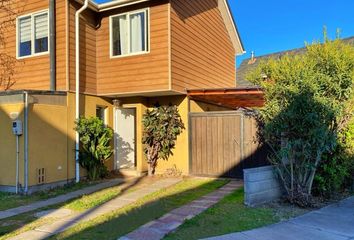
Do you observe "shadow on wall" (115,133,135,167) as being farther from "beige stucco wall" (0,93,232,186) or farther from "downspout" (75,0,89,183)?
"downspout" (75,0,89,183)

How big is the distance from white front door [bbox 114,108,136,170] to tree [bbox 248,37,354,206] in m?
6.71

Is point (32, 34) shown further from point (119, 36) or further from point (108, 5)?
point (119, 36)

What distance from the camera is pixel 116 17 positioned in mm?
12594

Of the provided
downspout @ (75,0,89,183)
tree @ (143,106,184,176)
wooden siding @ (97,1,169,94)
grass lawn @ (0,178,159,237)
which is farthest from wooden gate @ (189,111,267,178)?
downspout @ (75,0,89,183)

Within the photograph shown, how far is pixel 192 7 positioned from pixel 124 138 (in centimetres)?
552

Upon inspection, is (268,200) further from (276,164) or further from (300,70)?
(300,70)

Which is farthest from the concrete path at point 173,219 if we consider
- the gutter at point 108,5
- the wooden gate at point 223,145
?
the gutter at point 108,5

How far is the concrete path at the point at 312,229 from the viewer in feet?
19.5

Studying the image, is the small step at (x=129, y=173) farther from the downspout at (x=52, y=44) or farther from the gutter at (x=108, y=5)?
the gutter at (x=108, y=5)

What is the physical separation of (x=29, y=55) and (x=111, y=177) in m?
5.03

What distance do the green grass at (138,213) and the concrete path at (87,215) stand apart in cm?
22

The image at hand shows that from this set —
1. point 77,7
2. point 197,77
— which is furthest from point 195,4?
point 77,7

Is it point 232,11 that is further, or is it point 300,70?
point 232,11

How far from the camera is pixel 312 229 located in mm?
6402
